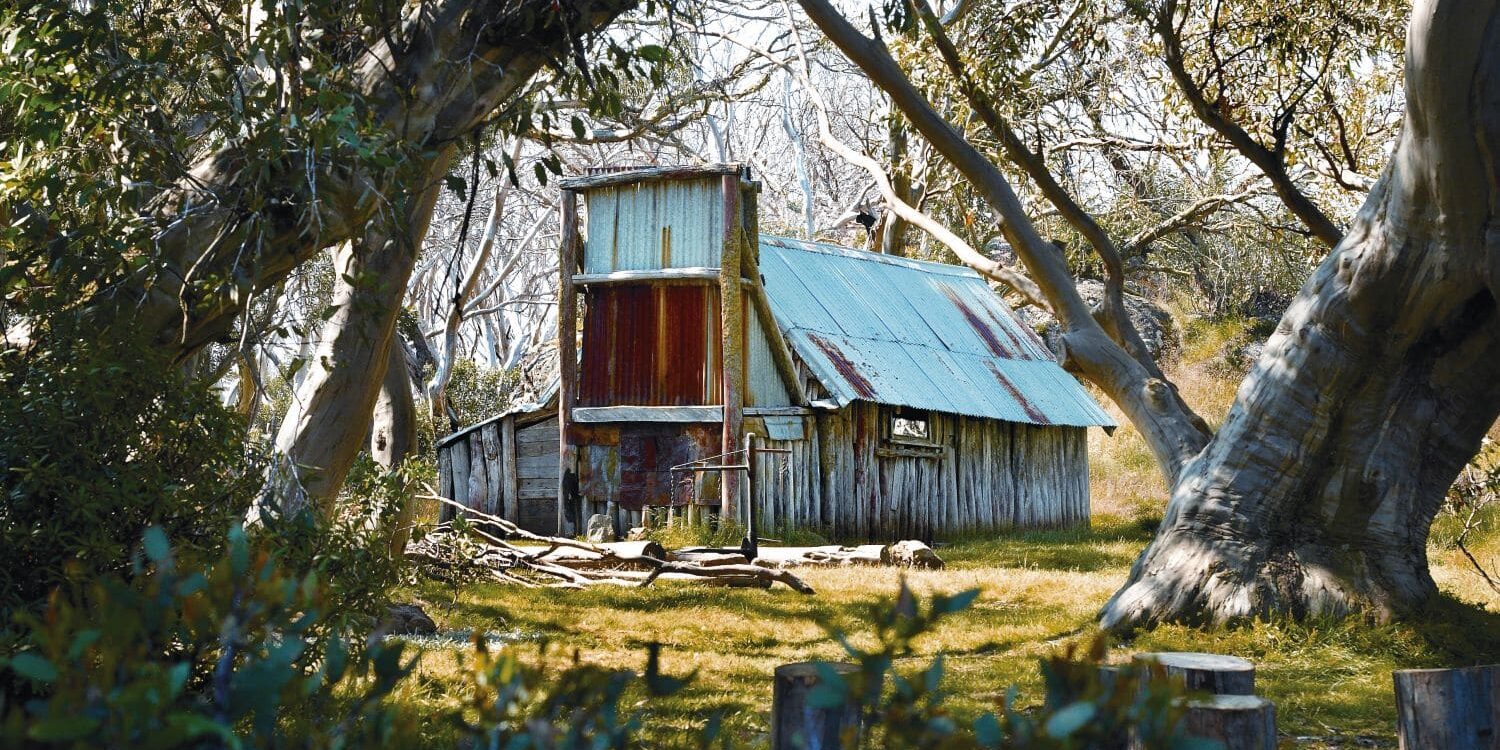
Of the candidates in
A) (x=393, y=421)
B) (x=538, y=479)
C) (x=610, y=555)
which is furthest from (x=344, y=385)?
(x=538, y=479)

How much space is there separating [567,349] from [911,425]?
560 cm

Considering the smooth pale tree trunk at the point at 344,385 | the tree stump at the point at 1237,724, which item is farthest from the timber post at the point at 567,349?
the tree stump at the point at 1237,724

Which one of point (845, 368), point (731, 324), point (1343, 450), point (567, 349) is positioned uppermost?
point (731, 324)

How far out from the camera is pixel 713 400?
17.5 metres

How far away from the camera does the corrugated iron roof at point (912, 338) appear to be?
61.2 feet

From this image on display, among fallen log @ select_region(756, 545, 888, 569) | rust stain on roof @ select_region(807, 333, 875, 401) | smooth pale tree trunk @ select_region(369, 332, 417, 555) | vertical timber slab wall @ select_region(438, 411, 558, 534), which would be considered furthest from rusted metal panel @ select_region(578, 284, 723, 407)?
smooth pale tree trunk @ select_region(369, 332, 417, 555)

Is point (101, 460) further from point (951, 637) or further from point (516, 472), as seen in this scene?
point (516, 472)

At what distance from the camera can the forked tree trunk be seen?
8.20 metres

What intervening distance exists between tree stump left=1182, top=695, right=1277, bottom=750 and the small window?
53.0 ft

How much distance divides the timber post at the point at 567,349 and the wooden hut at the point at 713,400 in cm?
3

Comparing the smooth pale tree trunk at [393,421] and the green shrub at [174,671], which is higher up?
the smooth pale tree trunk at [393,421]

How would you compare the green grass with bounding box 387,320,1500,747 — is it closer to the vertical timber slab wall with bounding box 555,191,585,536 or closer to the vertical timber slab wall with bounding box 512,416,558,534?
the vertical timber slab wall with bounding box 555,191,585,536

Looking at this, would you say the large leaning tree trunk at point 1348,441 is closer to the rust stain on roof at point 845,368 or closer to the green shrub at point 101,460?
the green shrub at point 101,460

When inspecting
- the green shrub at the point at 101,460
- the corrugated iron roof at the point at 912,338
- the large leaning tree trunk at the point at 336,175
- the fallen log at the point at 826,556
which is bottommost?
the fallen log at the point at 826,556
